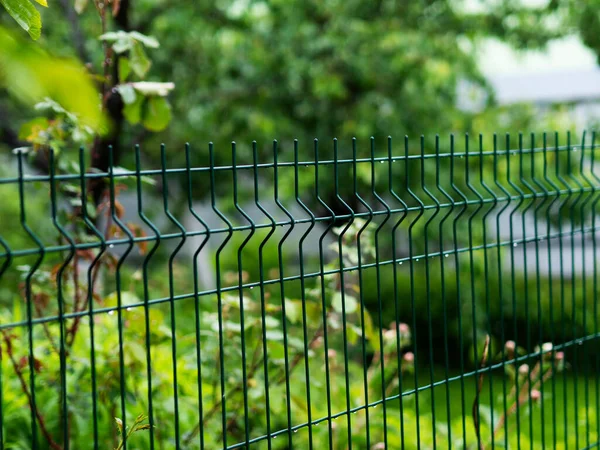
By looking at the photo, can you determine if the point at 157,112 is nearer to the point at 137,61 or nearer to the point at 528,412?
the point at 137,61

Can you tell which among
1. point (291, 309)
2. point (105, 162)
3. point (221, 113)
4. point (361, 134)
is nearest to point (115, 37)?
point (105, 162)

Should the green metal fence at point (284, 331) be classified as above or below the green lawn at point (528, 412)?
above

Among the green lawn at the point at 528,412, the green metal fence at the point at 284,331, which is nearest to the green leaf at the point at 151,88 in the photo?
the green metal fence at the point at 284,331

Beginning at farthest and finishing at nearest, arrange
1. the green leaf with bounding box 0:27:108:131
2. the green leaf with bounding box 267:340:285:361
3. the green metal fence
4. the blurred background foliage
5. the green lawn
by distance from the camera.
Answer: the blurred background foliage
the green lawn
the green leaf with bounding box 267:340:285:361
the green metal fence
the green leaf with bounding box 0:27:108:131

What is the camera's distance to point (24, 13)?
1934 mm

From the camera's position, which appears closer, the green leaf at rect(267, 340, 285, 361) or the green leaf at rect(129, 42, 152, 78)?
the green leaf at rect(129, 42, 152, 78)

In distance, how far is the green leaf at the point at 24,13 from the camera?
1.86m

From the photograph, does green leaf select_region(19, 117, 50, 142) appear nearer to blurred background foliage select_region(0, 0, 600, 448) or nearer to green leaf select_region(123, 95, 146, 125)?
green leaf select_region(123, 95, 146, 125)

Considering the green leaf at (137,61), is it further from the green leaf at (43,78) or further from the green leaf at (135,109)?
the green leaf at (43,78)

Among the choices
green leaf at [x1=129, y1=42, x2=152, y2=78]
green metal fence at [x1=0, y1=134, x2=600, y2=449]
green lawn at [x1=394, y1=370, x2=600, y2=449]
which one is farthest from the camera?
green lawn at [x1=394, y1=370, x2=600, y2=449]

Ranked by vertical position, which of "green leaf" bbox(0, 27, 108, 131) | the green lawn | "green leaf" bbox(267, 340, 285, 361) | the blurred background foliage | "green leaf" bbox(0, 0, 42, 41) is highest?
"green leaf" bbox(0, 0, 42, 41)

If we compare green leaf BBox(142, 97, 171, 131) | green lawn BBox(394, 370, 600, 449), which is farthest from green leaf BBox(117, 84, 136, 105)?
green lawn BBox(394, 370, 600, 449)

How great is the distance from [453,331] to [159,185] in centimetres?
412

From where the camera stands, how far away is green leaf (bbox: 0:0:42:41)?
1859 mm
